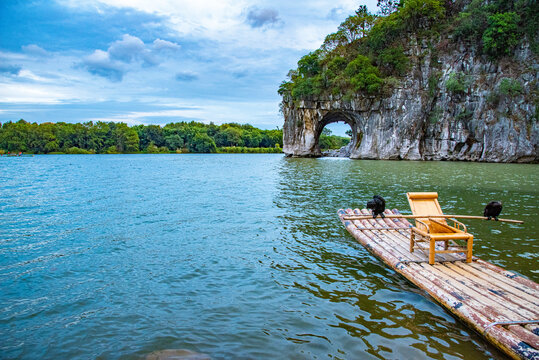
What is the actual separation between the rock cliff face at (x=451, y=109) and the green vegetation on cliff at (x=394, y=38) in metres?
1.69

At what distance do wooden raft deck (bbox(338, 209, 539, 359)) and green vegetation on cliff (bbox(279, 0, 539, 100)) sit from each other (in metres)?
50.2

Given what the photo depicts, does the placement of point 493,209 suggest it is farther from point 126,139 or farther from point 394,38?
point 126,139

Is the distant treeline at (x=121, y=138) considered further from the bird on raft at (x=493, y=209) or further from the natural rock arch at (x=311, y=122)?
the bird on raft at (x=493, y=209)

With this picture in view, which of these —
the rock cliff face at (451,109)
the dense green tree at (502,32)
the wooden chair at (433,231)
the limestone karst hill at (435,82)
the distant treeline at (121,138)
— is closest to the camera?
the wooden chair at (433,231)

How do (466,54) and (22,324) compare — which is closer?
(22,324)

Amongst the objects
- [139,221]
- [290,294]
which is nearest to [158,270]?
[290,294]

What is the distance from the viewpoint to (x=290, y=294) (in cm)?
611

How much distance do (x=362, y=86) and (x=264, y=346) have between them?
53857 millimetres

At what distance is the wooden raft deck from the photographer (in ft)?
13.6

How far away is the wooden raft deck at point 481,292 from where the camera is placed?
164 inches

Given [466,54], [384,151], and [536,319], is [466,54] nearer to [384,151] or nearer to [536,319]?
[384,151]

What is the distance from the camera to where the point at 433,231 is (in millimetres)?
7785

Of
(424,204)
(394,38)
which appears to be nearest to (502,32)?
(394,38)

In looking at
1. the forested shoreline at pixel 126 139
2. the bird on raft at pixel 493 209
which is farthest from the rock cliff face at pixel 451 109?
the forested shoreline at pixel 126 139
